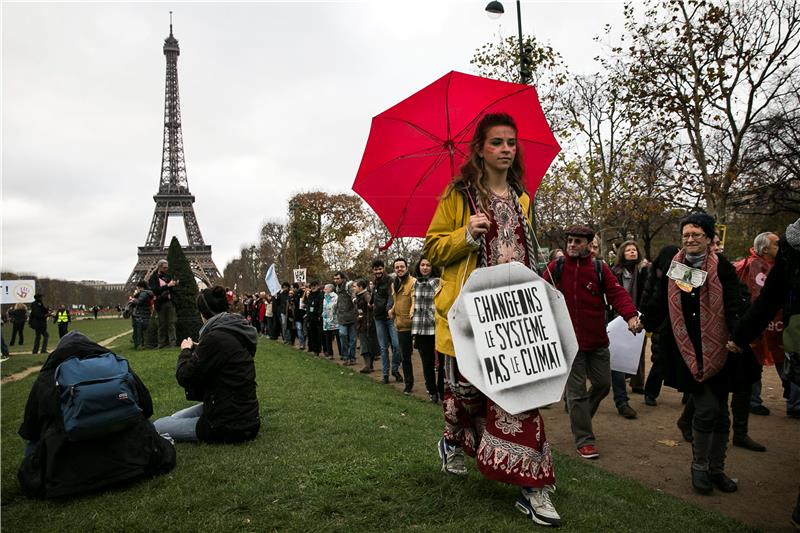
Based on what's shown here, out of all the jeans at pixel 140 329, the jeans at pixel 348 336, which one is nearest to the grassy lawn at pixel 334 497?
the jeans at pixel 348 336

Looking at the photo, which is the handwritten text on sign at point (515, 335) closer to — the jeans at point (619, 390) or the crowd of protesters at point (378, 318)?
the crowd of protesters at point (378, 318)

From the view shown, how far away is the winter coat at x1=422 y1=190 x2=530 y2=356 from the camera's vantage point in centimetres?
Answer: 325

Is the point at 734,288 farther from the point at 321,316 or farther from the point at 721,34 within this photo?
the point at 721,34

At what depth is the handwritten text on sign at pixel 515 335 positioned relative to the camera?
2945 millimetres

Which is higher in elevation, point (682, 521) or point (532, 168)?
point (532, 168)

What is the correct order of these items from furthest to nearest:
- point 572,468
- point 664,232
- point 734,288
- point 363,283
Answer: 1. point 664,232
2. point 363,283
3. point 572,468
4. point 734,288

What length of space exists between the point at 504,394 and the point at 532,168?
1.97m

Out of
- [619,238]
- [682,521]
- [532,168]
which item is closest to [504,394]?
[682,521]

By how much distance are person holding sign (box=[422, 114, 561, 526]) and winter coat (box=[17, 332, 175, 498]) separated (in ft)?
7.19

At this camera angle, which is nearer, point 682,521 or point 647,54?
point 682,521

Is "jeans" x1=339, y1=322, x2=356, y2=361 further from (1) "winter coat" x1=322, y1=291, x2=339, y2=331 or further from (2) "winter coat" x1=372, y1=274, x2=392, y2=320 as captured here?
(2) "winter coat" x1=372, y1=274, x2=392, y2=320

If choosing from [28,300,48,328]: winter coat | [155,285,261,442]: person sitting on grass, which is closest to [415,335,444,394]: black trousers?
[155,285,261,442]: person sitting on grass

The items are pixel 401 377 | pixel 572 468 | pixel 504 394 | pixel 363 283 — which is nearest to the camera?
pixel 504 394

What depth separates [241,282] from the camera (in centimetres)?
7831
